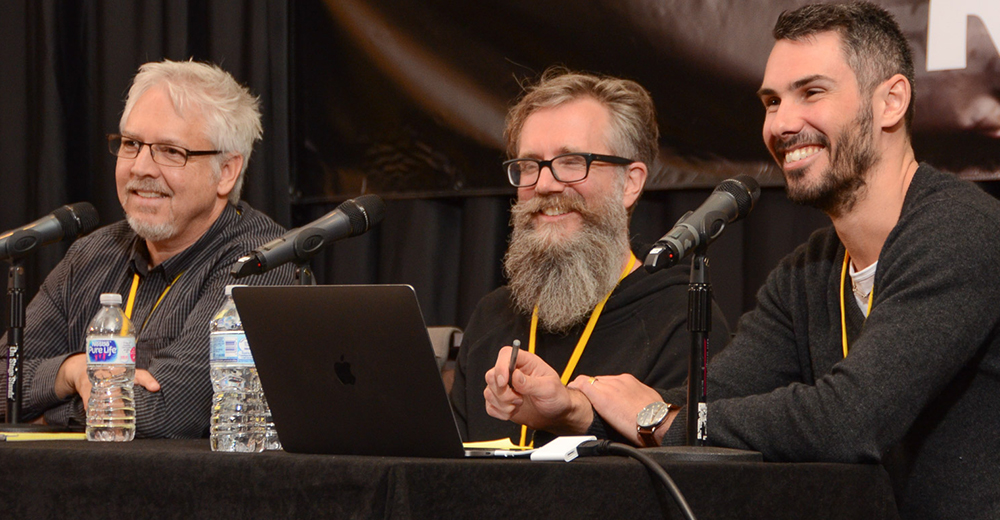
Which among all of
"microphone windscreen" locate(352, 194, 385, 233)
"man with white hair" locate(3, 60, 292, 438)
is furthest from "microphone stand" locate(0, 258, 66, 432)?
"microphone windscreen" locate(352, 194, 385, 233)

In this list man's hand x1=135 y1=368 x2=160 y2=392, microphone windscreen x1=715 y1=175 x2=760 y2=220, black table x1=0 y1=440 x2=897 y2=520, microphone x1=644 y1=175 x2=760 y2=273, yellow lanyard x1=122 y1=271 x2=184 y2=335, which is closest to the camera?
black table x1=0 y1=440 x2=897 y2=520

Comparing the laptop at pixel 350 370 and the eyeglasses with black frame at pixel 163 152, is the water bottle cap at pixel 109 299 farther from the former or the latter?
the eyeglasses with black frame at pixel 163 152

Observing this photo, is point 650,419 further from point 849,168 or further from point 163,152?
point 163,152

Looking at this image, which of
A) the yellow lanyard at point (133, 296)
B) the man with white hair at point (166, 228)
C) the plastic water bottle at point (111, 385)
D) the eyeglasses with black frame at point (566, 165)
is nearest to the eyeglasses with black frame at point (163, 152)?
the man with white hair at point (166, 228)

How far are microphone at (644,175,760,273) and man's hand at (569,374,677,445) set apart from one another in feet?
1.49

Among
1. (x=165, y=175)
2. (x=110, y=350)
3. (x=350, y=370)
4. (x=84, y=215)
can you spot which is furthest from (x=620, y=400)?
(x=165, y=175)

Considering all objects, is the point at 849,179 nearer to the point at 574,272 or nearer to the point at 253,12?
the point at 574,272

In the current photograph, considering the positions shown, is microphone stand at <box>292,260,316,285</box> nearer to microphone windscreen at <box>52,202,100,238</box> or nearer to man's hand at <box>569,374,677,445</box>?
man's hand at <box>569,374,677,445</box>

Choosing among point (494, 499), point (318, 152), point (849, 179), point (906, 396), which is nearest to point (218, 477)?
point (494, 499)

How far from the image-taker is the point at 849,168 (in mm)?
1887

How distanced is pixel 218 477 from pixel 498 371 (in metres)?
0.67

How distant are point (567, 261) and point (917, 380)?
1.19 m

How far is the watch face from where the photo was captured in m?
1.80

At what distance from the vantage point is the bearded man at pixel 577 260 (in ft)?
8.35
